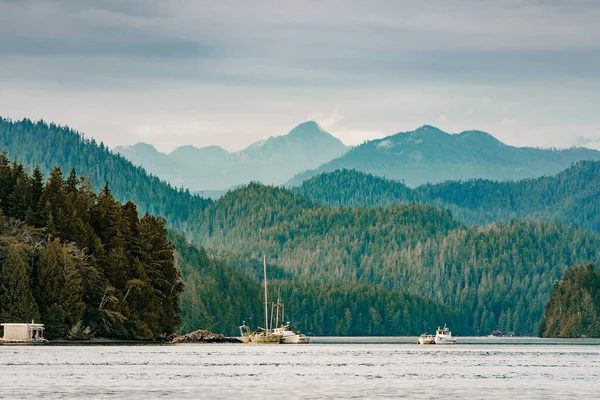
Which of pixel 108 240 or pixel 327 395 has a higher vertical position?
pixel 108 240

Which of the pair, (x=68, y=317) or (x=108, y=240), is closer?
(x=68, y=317)

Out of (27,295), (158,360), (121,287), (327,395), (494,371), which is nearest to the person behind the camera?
(327,395)

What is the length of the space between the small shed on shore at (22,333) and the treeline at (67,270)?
3832mm

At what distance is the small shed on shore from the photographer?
164 meters

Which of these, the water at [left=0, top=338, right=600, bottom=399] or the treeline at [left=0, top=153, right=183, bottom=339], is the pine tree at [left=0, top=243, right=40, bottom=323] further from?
the water at [left=0, top=338, right=600, bottom=399]

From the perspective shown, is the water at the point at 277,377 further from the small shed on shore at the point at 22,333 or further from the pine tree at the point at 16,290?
the pine tree at the point at 16,290

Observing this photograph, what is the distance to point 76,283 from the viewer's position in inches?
6850

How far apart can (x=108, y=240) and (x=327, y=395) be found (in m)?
121

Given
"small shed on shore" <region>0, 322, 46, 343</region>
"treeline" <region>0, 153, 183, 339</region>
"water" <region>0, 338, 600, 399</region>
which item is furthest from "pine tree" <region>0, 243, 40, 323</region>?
"water" <region>0, 338, 600, 399</region>

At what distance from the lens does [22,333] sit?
164625 mm

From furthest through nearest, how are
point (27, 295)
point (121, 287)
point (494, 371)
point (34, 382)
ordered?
1. point (121, 287)
2. point (27, 295)
3. point (494, 371)
4. point (34, 382)

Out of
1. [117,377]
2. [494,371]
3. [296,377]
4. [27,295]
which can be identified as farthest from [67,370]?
[27,295]

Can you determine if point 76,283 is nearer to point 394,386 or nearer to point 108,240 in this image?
point 108,240

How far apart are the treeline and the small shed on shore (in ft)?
12.6
